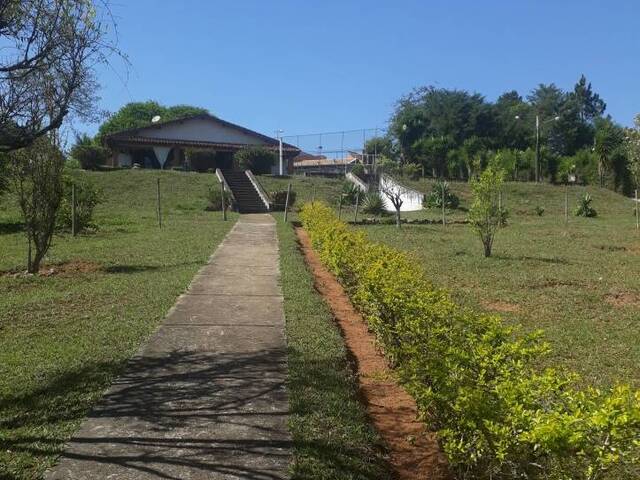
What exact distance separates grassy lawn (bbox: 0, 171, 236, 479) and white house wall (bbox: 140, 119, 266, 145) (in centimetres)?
2502

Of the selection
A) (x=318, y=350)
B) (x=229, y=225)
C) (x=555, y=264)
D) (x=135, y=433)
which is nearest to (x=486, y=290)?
(x=555, y=264)

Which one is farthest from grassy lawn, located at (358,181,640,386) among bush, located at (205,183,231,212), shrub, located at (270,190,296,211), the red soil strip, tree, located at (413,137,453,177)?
tree, located at (413,137,453,177)

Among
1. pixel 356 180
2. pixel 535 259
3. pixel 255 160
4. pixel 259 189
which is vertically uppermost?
pixel 255 160

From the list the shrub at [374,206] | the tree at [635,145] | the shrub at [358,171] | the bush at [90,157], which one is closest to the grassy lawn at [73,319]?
the shrub at [374,206]

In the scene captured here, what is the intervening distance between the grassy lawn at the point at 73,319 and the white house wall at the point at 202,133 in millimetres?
25022

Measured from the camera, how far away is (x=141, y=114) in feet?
232

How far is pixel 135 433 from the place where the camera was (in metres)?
3.77

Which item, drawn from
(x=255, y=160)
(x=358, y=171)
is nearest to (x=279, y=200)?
(x=255, y=160)

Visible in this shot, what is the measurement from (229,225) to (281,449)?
17240 millimetres

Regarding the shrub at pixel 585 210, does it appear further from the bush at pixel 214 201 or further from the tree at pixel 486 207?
the tree at pixel 486 207

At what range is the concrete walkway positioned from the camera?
337 cm

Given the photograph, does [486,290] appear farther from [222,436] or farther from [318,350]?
[222,436]

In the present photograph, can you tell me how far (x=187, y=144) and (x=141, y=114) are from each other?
3215cm

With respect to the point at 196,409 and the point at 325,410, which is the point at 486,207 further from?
the point at 196,409
